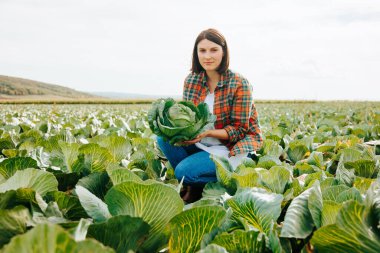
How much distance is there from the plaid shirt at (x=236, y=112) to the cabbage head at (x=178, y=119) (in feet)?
1.24

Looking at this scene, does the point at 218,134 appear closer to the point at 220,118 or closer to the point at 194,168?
the point at 220,118

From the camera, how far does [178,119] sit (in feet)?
8.61

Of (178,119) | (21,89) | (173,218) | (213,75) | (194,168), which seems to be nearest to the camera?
(173,218)

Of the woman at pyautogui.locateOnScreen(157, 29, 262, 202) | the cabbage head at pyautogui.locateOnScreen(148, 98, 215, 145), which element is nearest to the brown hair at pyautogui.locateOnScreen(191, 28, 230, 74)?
the woman at pyautogui.locateOnScreen(157, 29, 262, 202)

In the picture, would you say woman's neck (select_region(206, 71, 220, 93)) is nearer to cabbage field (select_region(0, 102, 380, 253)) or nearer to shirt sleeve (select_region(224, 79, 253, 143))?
shirt sleeve (select_region(224, 79, 253, 143))

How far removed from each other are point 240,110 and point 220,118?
7.7 inches

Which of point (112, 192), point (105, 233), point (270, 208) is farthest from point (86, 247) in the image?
point (270, 208)

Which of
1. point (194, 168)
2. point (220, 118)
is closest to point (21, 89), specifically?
point (220, 118)

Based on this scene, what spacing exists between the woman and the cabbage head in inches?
9.9

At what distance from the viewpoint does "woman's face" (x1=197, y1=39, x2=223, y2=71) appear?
307 cm

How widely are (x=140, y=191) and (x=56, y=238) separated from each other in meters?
0.48

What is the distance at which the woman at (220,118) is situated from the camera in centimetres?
302

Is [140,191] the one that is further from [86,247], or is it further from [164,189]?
[86,247]

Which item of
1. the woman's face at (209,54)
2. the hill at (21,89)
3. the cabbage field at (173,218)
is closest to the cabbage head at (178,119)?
the woman's face at (209,54)
